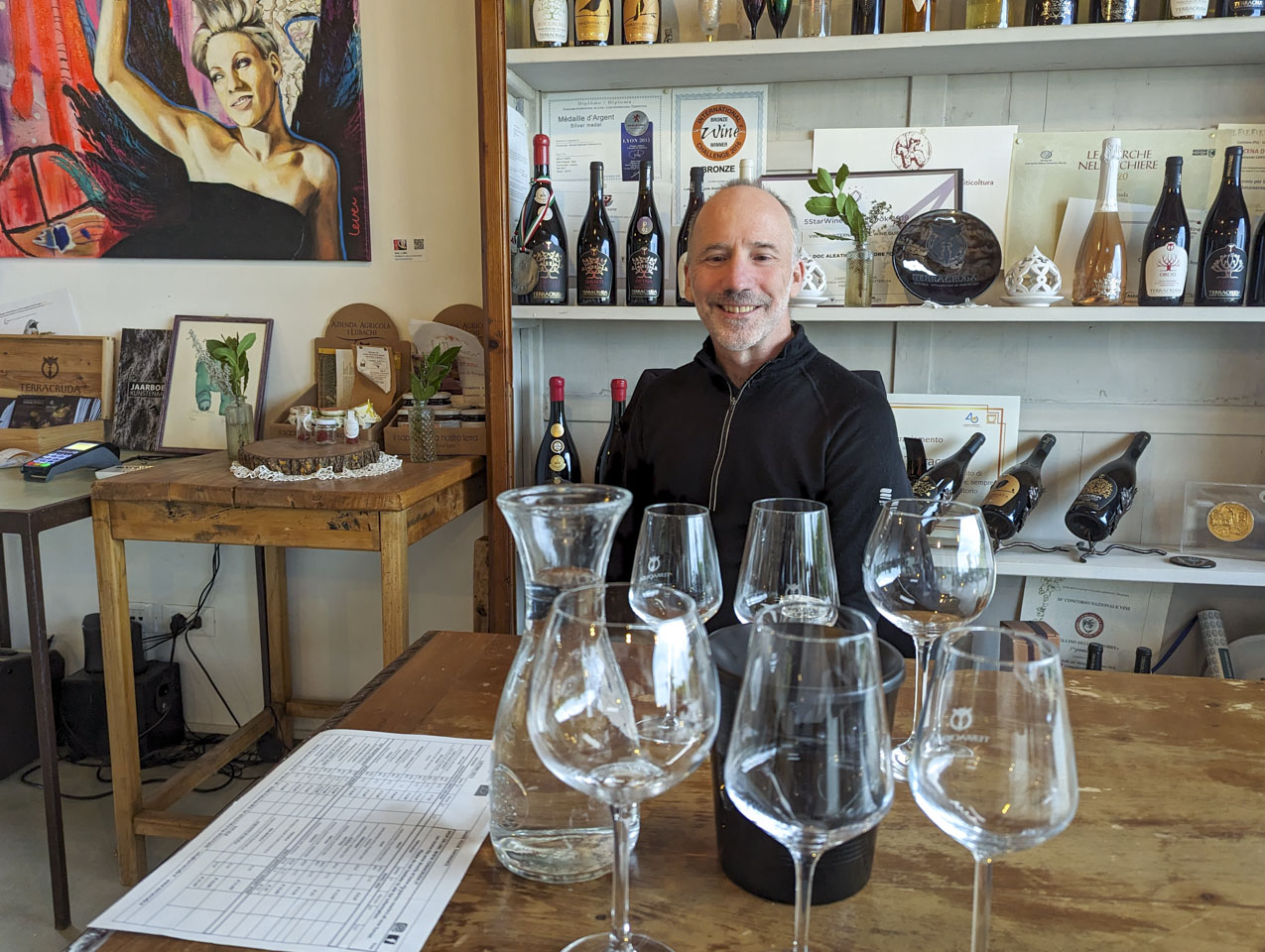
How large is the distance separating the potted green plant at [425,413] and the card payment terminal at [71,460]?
75cm

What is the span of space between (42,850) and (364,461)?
1123mm

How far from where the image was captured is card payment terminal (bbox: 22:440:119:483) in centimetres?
196

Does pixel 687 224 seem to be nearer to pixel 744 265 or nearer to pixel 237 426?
pixel 744 265

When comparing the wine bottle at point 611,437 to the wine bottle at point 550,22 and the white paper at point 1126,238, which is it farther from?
the white paper at point 1126,238

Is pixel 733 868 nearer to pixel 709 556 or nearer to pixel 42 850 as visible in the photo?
pixel 709 556

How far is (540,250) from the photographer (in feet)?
6.70

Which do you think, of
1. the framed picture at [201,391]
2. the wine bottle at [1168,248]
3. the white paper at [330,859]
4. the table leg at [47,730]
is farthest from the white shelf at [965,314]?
the white paper at [330,859]

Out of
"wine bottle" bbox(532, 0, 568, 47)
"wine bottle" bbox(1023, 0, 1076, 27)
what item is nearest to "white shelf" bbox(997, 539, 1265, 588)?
"wine bottle" bbox(1023, 0, 1076, 27)

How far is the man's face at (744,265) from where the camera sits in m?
1.65

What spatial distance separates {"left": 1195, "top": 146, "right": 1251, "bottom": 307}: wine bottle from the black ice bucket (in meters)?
1.68

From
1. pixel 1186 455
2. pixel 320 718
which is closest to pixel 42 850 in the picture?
pixel 320 718

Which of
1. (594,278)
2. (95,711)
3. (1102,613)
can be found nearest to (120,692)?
(95,711)

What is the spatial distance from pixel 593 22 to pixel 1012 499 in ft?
4.40

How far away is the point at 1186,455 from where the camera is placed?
206cm
